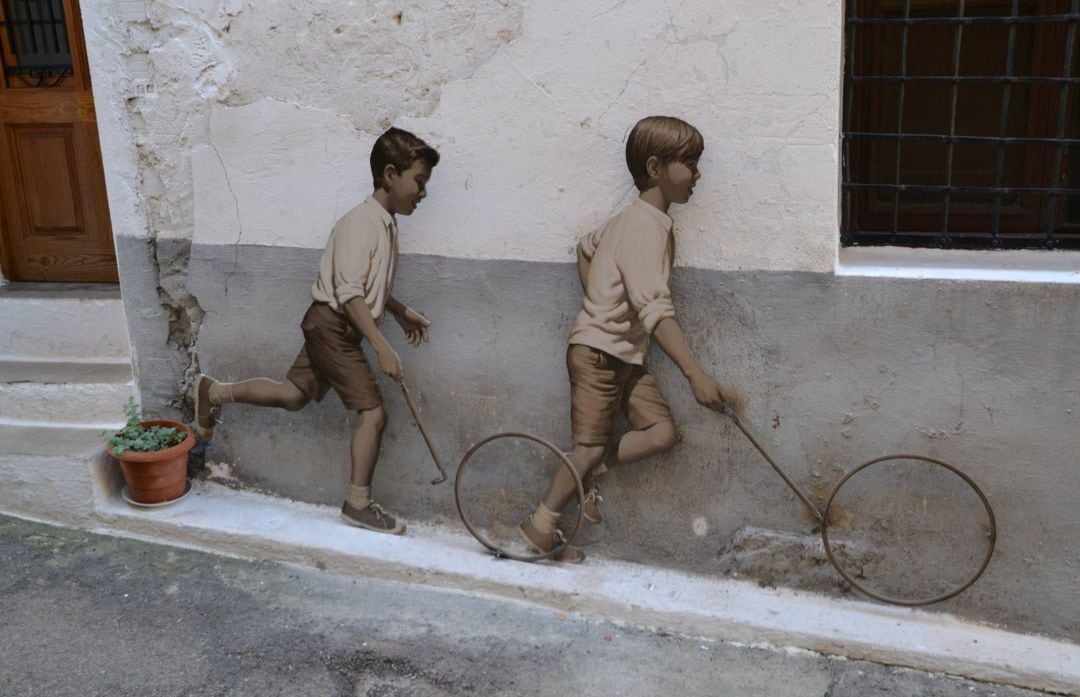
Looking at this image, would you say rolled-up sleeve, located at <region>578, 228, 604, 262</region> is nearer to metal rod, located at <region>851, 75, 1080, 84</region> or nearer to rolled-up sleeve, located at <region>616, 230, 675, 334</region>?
rolled-up sleeve, located at <region>616, 230, 675, 334</region>

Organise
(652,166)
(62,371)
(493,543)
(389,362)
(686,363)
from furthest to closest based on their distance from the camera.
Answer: (62,371) → (493,543) → (389,362) → (686,363) → (652,166)

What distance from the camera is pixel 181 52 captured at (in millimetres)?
4102

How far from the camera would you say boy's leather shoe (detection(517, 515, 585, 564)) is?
12.8 feet

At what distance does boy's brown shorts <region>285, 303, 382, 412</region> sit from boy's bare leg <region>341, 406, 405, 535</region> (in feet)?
0.23

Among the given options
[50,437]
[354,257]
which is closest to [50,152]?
[50,437]

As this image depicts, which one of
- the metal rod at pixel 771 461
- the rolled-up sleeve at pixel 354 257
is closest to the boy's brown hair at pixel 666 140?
the metal rod at pixel 771 461

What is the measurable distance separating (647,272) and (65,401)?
2792 millimetres

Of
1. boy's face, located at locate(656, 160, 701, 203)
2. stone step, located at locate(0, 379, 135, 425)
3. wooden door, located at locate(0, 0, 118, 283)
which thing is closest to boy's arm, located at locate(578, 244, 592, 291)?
boy's face, located at locate(656, 160, 701, 203)

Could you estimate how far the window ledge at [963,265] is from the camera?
10.9 ft

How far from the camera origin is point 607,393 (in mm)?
3729

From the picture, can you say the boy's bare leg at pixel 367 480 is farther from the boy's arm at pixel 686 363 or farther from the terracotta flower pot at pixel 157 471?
the boy's arm at pixel 686 363

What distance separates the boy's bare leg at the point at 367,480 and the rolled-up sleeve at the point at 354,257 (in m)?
0.51

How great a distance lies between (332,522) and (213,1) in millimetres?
2209

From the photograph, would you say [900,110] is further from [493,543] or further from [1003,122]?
[493,543]
